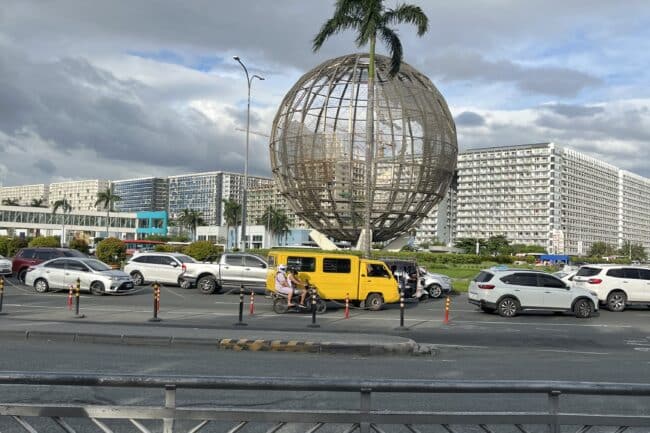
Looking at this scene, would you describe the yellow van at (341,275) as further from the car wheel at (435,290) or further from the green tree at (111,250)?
the green tree at (111,250)

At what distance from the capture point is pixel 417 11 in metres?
28.6

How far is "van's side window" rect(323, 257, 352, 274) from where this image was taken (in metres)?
19.5

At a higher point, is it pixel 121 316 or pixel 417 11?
pixel 417 11

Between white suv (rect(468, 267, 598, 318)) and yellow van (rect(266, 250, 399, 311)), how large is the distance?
2980 mm

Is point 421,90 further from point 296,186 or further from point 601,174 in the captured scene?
point 601,174

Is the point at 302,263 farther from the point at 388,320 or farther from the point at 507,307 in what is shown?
the point at 507,307

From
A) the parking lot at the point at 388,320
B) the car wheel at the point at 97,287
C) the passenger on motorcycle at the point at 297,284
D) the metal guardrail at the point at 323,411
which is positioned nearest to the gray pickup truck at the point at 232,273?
the parking lot at the point at 388,320

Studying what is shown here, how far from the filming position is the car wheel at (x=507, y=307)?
62.7ft

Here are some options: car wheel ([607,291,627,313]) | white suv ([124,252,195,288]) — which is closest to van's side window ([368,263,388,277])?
car wheel ([607,291,627,313])

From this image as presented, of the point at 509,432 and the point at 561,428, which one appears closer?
the point at 561,428

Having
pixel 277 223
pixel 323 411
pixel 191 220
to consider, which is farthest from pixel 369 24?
pixel 191 220

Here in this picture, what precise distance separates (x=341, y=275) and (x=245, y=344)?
8.18 metres

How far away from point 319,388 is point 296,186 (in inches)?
1324

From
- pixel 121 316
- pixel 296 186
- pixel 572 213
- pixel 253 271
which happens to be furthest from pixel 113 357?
pixel 572 213
